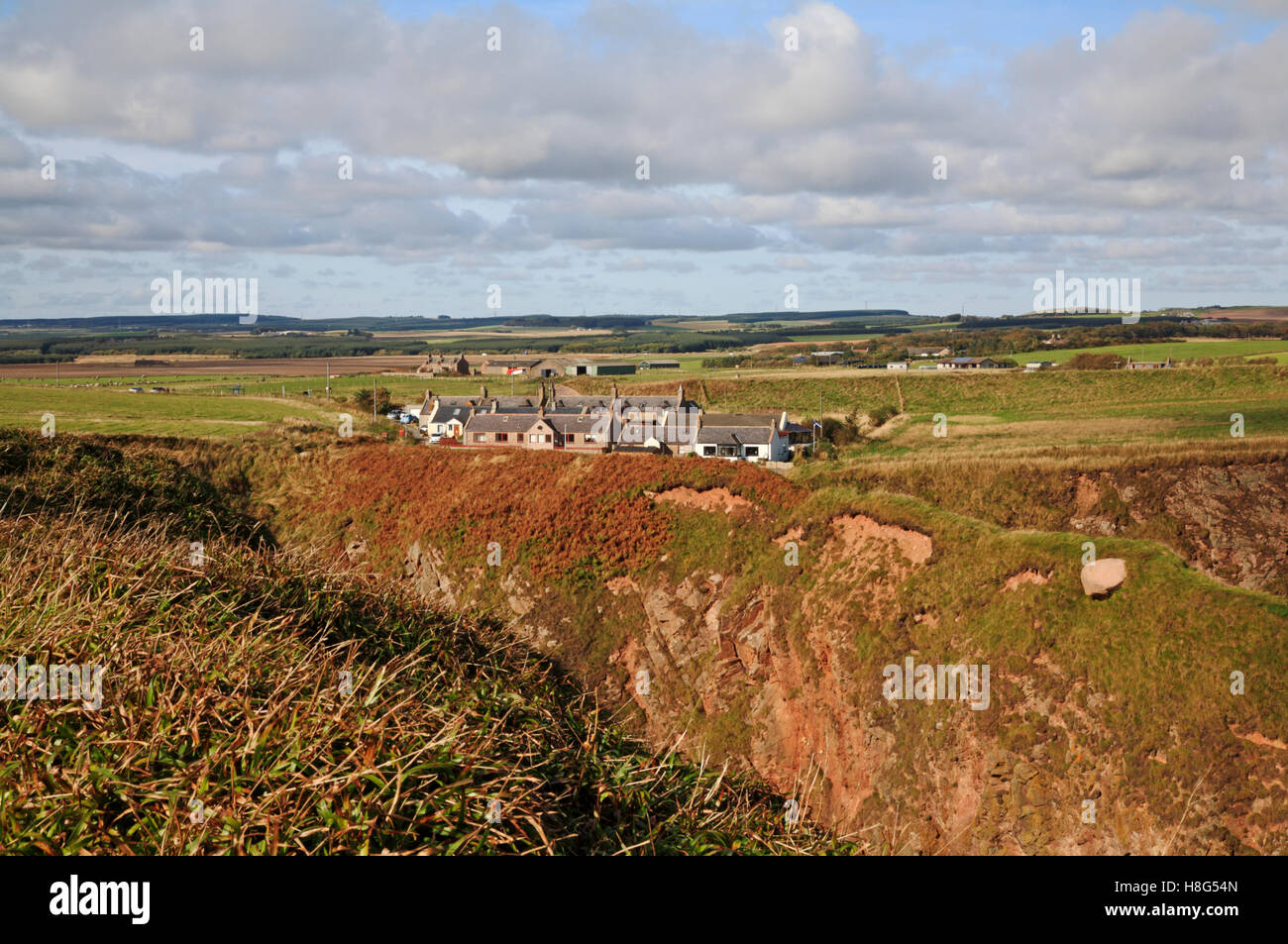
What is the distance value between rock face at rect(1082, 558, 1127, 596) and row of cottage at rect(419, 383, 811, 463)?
4506 cm

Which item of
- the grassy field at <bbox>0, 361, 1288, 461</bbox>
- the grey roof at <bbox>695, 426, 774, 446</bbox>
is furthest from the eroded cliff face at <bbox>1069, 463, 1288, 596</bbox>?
the grey roof at <bbox>695, 426, 774, 446</bbox>

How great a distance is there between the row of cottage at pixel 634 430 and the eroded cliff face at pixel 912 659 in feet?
112

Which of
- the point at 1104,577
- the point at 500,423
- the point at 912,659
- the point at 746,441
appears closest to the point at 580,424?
the point at 500,423

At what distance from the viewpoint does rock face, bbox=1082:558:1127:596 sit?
20.5 metres

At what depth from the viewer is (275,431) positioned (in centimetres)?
4688

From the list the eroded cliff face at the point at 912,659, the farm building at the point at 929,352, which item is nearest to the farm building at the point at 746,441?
the eroded cliff face at the point at 912,659

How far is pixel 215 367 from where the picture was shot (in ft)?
556

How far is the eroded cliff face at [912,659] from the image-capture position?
17.4 m

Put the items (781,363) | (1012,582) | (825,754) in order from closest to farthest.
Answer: (1012,582)
(825,754)
(781,363)

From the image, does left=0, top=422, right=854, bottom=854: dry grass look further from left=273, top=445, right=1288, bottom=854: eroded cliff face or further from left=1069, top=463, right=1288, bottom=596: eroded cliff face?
left=1069, top=463, right=1288, bottom=596: eroded cliff face

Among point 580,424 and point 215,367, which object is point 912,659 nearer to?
point 580,424
